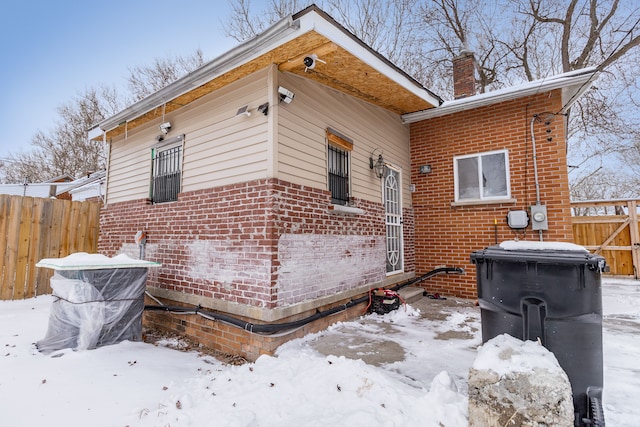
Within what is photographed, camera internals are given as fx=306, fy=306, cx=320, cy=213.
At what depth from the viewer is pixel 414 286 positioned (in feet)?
22.2

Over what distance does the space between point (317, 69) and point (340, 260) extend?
8.97ft

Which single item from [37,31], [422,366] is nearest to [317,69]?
[422,366]

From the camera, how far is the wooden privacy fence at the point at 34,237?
229 inches

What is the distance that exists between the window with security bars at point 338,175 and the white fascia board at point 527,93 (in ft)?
8.29

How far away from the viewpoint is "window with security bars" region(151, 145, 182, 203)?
5.09m

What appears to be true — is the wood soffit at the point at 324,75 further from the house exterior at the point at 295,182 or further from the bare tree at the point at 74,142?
the bare tree at the point at 74,142

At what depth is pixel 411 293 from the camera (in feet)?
19.9

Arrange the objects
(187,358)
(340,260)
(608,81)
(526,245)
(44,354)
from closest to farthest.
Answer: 1. (526,245)
2. (44,354)
3. (187,358)
4. (340,260)
5. (608,81)

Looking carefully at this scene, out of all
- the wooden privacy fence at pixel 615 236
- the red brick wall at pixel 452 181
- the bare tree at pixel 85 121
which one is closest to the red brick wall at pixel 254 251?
the red brick wall at pixel 452 181

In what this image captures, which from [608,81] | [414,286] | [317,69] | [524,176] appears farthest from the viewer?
[608,81]

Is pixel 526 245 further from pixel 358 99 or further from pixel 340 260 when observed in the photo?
pixel 358 99

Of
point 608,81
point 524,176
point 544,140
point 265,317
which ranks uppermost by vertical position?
point 608,81

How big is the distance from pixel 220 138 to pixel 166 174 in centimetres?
161

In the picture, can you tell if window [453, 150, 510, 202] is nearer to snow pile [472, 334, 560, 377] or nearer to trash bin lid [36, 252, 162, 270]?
snow pile [472, 334, 560, 377]
